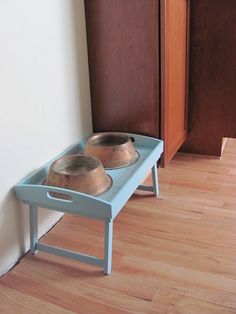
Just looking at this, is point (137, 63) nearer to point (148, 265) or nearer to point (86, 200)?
point (86, 200)

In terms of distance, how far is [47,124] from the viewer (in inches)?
58.4

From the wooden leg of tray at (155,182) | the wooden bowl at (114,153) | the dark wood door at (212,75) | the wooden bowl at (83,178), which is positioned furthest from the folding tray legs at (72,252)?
the dark wood door at (212,75)

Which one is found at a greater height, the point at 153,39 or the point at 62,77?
the point at 153,39

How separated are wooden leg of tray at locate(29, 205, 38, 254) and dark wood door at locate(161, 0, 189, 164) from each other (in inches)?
25.9

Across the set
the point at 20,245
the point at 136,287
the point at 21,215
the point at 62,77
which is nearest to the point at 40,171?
the point at 21,215

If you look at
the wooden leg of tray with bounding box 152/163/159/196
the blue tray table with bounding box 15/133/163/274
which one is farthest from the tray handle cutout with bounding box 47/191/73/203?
the wooden leg of tray with bounding box 152/163/159/196

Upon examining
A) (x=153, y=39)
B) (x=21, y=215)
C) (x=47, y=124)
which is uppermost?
(x=153, y=39)

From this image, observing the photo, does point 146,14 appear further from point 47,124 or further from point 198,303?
point 198,303

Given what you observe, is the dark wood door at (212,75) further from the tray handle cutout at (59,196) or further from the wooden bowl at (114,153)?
the tray handle cutout at (59,196)

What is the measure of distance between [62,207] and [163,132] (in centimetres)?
63

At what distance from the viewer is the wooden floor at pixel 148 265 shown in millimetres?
1182

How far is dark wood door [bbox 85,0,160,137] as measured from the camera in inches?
62.0

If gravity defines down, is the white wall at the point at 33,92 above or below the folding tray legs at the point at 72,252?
above

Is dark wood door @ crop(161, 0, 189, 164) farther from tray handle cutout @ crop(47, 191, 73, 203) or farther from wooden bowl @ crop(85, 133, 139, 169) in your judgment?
tray handle cutout @ crop(47, 191, 73, 203)
